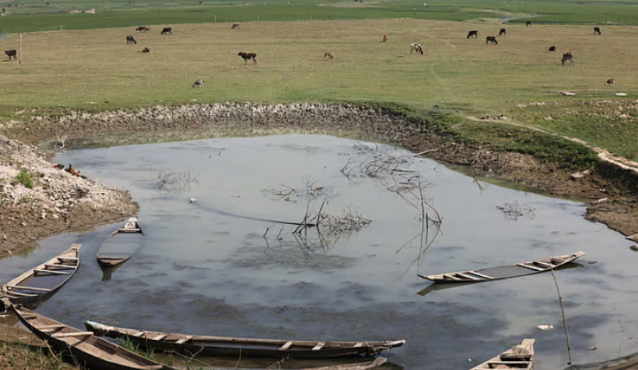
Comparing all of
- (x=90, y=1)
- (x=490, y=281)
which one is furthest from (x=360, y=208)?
(x=90, y=1)

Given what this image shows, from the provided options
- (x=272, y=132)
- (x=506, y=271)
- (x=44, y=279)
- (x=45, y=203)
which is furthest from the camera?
(x=272, y=132)

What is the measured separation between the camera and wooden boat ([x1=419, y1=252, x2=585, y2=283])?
54.9 ft

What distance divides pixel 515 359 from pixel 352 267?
19.8ft

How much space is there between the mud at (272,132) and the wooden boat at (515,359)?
926cm

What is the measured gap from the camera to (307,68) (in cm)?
4800

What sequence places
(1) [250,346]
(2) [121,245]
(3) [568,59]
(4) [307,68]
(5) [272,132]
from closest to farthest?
1. (1) [250,346]
2. (2) [121,245]
3. (5) [272,132]
4. (4) [307,68]
5. (3) [568,59]

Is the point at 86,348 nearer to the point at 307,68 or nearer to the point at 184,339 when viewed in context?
the point at 184,339

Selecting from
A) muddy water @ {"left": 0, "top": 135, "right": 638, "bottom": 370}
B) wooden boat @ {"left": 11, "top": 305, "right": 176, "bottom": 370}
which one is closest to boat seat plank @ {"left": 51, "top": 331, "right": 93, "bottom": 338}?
wooden boat @ {"left": 11, "top": 305, "right": 176, "bottom": 370}

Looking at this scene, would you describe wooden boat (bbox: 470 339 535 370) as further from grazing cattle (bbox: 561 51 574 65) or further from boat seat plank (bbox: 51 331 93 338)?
grazing cattle (bbox: 561 51 574 65)

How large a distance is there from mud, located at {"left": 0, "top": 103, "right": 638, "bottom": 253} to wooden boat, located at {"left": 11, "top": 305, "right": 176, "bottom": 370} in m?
6.66

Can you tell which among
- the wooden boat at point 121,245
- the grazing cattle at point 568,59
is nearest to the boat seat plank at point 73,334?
the wooden boat at point 121,245

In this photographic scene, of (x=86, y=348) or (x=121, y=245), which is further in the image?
(x=121, y=245)

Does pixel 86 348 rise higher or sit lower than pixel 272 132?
lower

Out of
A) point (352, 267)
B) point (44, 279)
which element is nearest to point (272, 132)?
point (352, 267)
